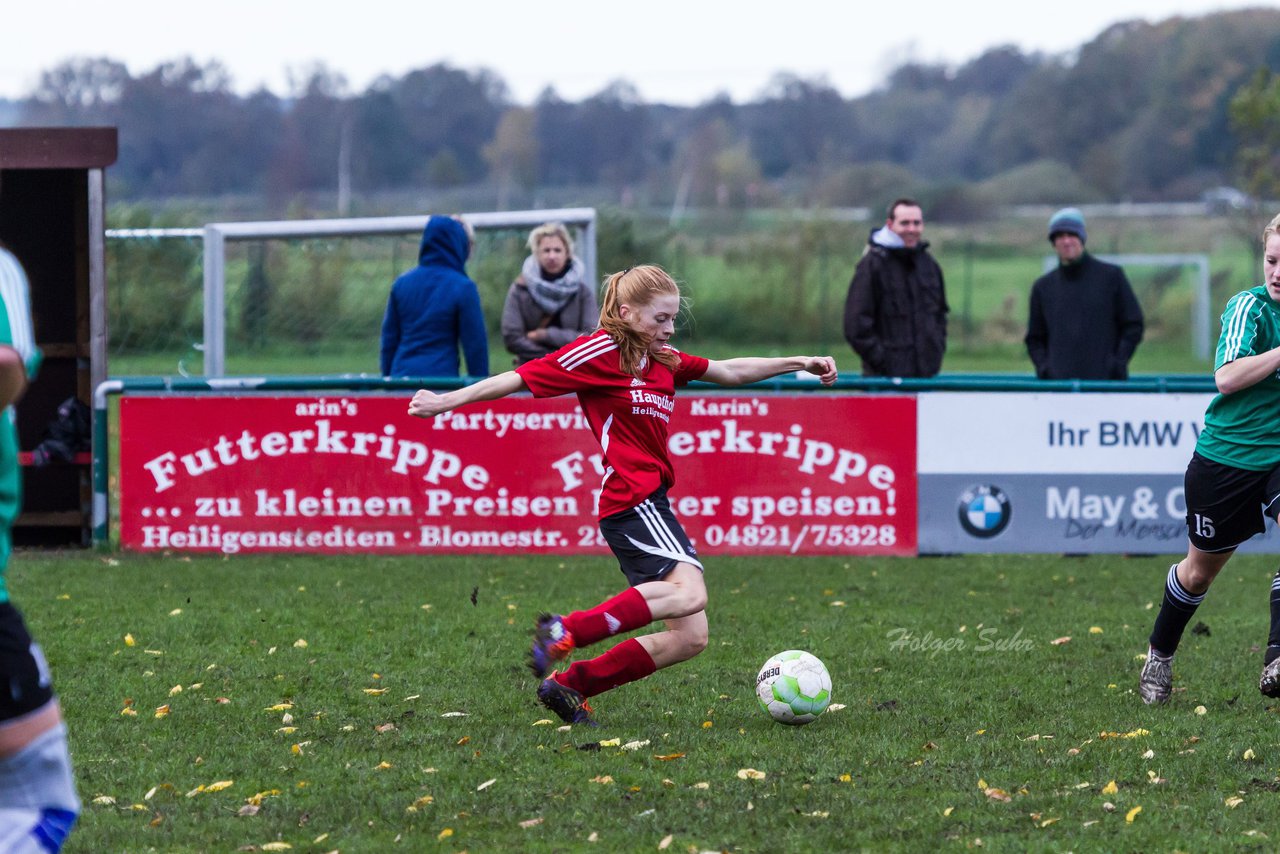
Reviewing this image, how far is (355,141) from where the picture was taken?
8394 centimetres

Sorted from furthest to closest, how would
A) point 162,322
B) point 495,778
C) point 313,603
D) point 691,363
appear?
point 162,322
point 313,603
point 691,363
point 495,778

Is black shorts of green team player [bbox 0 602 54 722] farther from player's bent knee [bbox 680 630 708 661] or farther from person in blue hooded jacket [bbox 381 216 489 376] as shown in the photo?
person in blue hooded jacket [bbox 381 216 489 376]

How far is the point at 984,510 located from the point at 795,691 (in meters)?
4.82

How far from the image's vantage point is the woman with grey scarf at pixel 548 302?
10.6 metres

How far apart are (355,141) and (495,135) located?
8.66m

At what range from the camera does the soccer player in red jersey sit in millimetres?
5785

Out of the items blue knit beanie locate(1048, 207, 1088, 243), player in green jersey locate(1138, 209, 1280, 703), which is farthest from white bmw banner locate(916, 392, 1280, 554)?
player in green jersey locate(1138, 209, 1280, 703)

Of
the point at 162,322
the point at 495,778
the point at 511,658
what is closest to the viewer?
the point at 495,778

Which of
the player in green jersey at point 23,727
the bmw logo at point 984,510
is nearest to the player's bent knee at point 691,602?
the player in green jersey at point 23,727

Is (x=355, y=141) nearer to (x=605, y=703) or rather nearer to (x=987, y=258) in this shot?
(x=987, y=258)

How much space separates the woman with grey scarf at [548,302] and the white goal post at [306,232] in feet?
7.51

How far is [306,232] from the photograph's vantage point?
46.5 ft

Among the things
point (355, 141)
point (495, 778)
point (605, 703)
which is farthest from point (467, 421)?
point (355, 141)

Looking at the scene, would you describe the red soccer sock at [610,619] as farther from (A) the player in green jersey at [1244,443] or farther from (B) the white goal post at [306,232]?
(B) the white goal post at [306,232]
